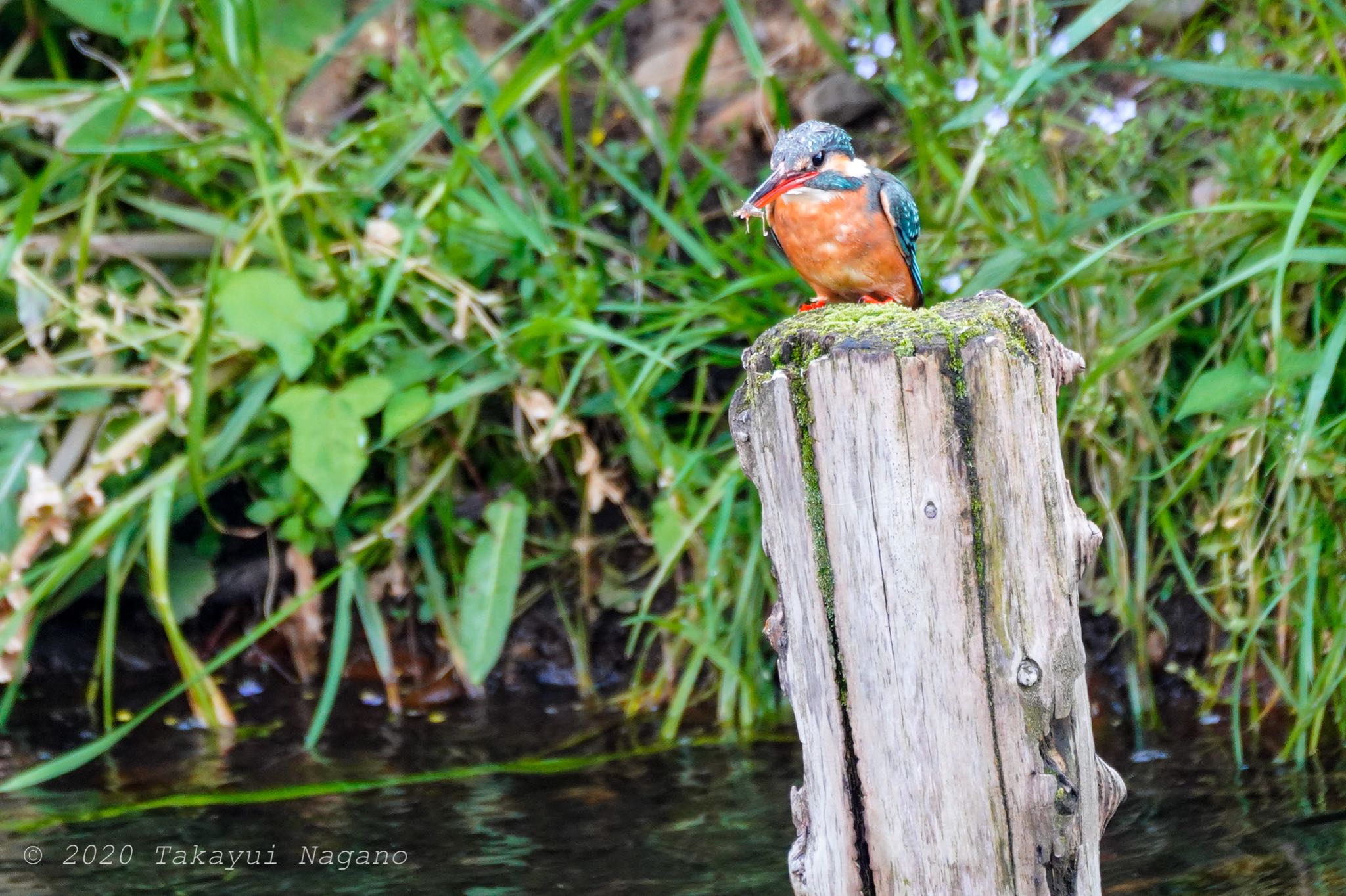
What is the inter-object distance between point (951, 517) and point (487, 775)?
212 centimetres

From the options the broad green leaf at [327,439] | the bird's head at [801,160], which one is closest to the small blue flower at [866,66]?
the bird's head at [801,160]

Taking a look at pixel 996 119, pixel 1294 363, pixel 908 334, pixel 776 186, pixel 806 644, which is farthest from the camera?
pixel 996 119

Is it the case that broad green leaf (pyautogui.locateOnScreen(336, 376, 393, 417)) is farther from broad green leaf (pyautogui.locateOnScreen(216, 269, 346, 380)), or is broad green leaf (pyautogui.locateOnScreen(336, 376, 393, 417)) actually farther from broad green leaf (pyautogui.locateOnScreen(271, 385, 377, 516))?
broad green leaf (pyautogui.locateOnScreen(216, 269, 346, 380))

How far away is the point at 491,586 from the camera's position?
3.78 m

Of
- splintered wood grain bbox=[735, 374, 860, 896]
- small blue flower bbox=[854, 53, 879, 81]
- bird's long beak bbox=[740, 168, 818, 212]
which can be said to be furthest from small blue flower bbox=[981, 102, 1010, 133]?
splintered wood grain bbox=[735, 374, 860, 896]

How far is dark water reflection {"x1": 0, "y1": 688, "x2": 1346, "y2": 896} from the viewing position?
2.82 meters

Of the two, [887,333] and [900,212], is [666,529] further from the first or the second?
[887,333]

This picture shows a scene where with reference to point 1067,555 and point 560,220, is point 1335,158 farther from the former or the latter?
point 560,220

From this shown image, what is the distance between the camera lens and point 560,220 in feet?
13.2

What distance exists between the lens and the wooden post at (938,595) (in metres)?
1.72

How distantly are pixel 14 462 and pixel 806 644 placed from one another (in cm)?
293

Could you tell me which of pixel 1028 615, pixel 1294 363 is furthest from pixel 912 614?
pixel 1294 363

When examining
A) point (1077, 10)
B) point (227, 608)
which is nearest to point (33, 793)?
point (227, 608)

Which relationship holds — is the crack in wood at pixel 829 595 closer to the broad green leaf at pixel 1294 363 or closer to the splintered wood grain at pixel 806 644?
the splintered wood grain at pixel 806 644
